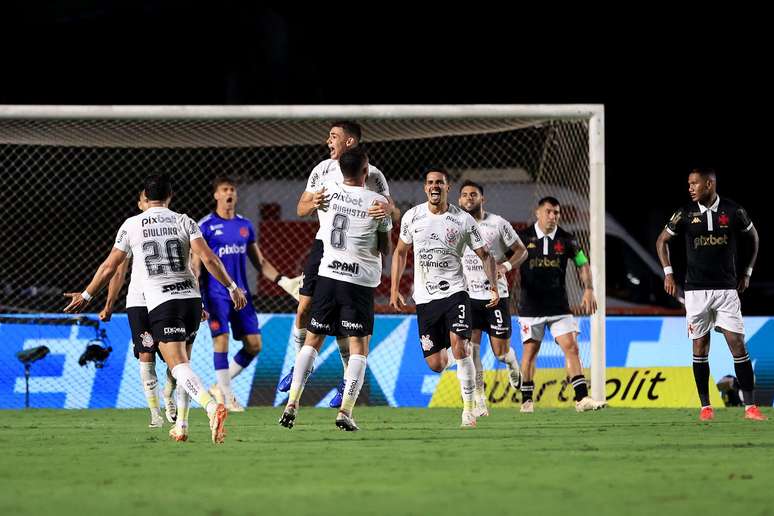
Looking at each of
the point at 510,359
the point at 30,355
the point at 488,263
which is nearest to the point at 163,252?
the point at 488,263

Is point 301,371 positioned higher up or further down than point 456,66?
further down

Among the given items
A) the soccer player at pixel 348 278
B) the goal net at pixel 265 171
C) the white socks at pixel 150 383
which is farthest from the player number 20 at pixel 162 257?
the goal net at pixel 265 171

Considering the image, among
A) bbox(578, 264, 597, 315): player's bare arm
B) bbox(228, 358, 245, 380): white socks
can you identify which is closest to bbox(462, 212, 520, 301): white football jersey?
bbox(578, 264, 597, 315): player's bare arm

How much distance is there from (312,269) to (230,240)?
299 centimetres

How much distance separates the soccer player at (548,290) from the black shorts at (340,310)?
12.9ft

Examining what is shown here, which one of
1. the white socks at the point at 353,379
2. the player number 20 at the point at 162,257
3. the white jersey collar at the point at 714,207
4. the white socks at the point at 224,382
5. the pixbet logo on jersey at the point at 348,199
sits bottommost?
the white socks at the point at 224,382

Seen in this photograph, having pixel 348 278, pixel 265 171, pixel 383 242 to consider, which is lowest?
pixel 348 278

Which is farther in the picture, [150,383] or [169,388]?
[169,388]

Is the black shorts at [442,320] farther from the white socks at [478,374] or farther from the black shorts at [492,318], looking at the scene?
the black shorts at [492,318]

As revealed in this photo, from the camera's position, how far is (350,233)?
10188 mm

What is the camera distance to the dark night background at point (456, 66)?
2734 centimetres

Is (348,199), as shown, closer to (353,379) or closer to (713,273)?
(353,379)

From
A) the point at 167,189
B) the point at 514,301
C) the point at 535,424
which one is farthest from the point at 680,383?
the point at 167,189

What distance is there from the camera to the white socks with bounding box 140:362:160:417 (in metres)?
11.3
